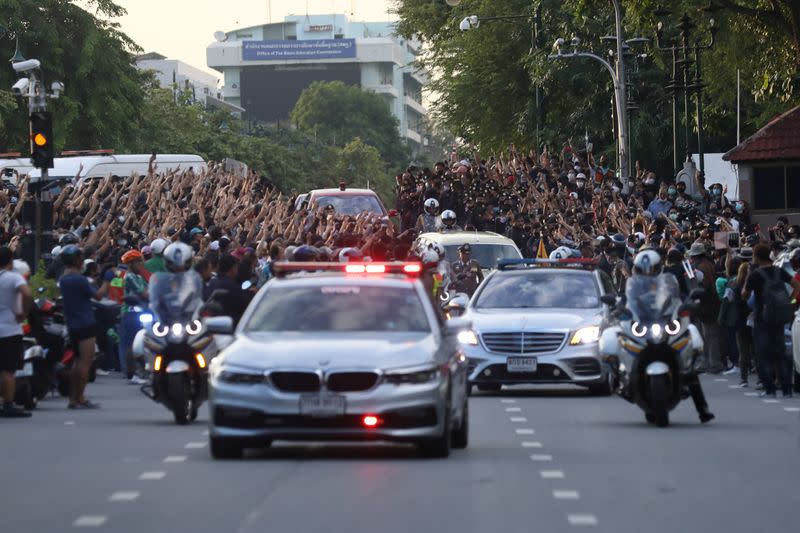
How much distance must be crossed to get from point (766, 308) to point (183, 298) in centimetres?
680

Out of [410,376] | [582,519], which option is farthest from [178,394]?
[582,519]

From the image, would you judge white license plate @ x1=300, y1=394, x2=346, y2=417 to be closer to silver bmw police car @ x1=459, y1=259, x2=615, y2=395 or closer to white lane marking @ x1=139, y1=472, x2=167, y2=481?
white lane marking @ x1=139, y1=472, x2=167, y2=481

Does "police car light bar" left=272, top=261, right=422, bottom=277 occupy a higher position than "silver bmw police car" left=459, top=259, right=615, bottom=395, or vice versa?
"police car light bar" left=272, top=261, right=422, bottom=277

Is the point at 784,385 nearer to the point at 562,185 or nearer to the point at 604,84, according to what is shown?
the point at 562,185

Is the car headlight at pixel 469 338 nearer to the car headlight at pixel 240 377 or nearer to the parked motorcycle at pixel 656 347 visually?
the parked motorcycle at pixel 656 347

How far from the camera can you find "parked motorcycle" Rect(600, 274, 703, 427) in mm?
18281

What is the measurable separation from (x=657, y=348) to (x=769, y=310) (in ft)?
14.5

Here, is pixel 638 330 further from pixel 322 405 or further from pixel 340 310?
pixel 322 405

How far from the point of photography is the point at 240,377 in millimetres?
14703

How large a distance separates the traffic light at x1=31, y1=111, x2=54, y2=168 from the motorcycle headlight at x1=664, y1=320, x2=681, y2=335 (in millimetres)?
12742

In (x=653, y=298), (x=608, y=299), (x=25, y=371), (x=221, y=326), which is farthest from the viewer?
(x=25, y=371)

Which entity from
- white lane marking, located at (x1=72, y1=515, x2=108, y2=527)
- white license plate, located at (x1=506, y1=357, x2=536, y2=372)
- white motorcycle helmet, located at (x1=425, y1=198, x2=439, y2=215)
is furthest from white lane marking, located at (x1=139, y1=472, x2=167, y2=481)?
white motorcycle helmet, located at (x1=425, y1=198, x2=439, y2=215)

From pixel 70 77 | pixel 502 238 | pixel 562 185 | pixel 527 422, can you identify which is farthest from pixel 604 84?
pixel 527 422

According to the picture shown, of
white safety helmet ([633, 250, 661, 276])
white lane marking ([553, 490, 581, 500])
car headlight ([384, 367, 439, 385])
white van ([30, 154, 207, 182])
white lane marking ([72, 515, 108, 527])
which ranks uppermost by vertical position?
white van ([30, 154, 207, 182])
